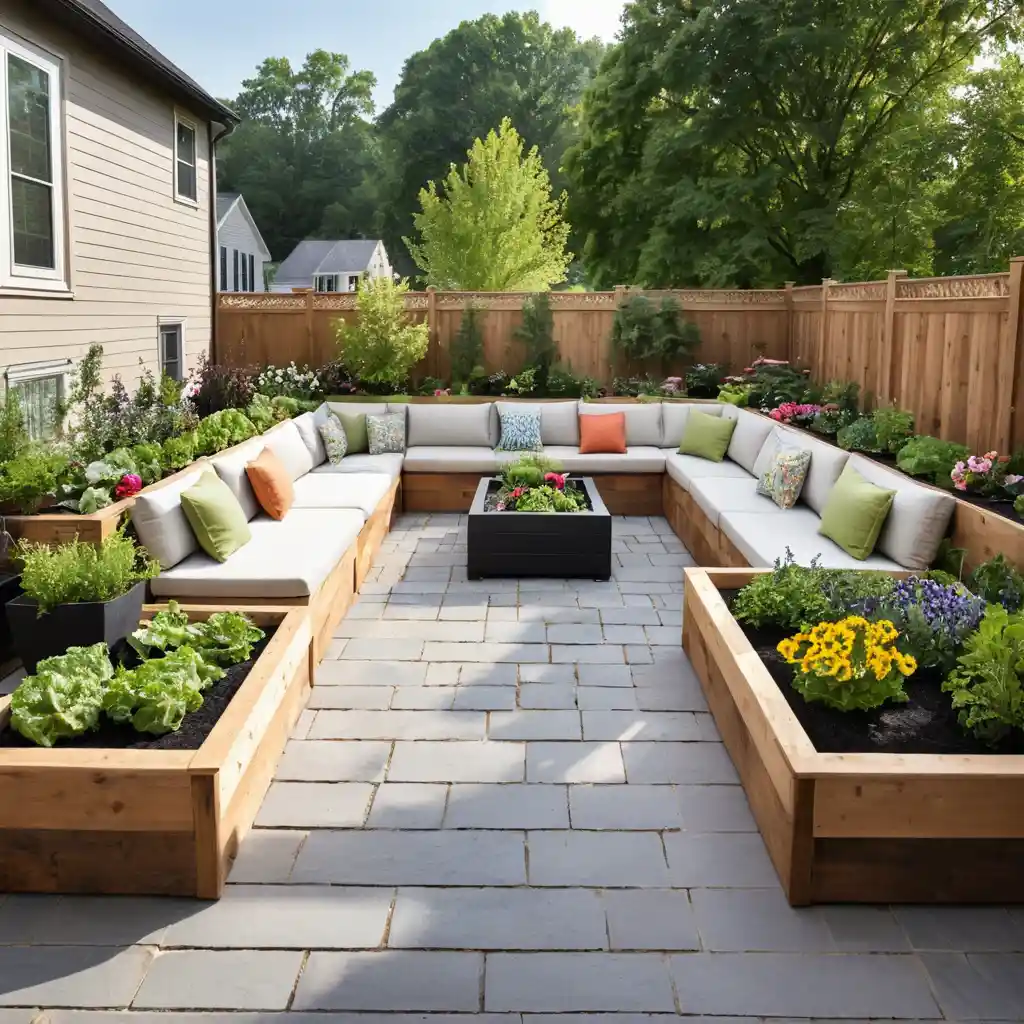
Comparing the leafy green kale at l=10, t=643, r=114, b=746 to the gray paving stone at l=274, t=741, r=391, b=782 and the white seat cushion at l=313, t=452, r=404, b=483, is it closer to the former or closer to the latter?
the gray paving stone at l=274, t=741, r=391, b=782

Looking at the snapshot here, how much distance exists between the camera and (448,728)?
4320 millimetres

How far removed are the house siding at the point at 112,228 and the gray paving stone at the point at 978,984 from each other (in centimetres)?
654

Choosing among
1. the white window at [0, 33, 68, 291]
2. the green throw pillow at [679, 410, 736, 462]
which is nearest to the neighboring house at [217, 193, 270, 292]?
the white window at [0, 33, 68, 291]

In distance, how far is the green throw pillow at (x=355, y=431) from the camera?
30.8ft

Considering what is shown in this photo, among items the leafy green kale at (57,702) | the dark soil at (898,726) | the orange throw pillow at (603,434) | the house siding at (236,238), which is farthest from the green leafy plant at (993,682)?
the house siding at (236,238)

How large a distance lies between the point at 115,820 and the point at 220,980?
2.02 feet

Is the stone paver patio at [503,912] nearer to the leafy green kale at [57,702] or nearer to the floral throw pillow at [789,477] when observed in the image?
the leafy green kale at [57,702]

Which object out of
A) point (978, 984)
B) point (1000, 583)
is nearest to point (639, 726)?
point (1000, 583)

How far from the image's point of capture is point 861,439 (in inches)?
286

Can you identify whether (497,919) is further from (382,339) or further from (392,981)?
(382,339)

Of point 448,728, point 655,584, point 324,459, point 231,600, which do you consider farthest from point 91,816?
point 324,459

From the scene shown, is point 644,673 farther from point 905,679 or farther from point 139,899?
point 139,899

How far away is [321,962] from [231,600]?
263 centimetres

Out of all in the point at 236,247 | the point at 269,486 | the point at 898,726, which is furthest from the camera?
the point at 236,247
